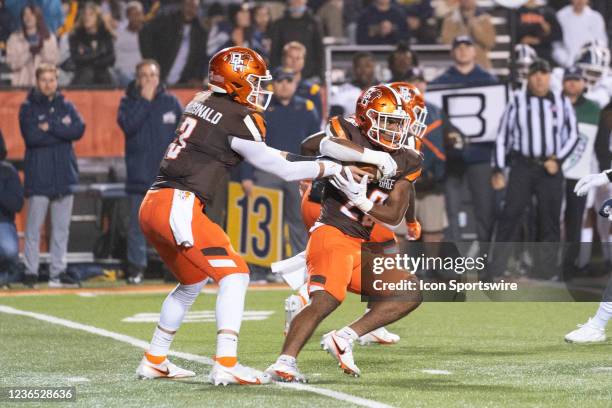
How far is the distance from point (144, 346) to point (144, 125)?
4.78 metres

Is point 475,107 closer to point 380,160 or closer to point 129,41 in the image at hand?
point 129,41

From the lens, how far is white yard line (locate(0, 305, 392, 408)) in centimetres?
609

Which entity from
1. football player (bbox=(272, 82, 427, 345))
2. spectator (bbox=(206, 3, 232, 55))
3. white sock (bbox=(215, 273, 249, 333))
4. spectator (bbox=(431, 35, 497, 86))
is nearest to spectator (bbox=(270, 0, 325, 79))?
spectator (bbox=(206, 3, 232, 55))

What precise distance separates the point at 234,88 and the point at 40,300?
5.32 meters

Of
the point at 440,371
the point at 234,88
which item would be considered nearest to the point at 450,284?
the point at 440,371

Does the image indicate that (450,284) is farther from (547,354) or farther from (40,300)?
(40,300)

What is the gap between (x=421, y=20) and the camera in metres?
16.0

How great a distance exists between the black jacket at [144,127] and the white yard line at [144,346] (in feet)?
7.67

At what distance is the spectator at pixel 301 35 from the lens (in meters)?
14.3

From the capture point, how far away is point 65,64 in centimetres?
1425

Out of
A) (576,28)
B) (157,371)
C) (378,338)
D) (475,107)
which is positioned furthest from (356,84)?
(157,371)

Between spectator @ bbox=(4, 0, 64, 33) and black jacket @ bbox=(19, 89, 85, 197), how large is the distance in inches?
61.9

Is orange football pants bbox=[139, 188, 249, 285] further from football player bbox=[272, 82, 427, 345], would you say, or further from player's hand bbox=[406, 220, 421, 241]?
player's hand bbox=[406, 220, 421, 241]

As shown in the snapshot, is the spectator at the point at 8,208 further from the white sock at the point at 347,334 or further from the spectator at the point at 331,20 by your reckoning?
the white sock at the point at 347,334
